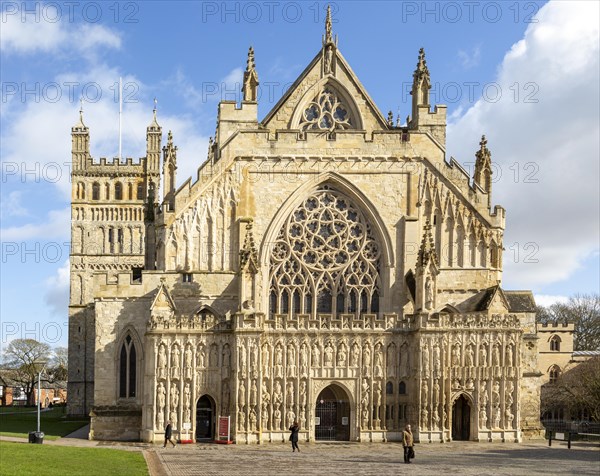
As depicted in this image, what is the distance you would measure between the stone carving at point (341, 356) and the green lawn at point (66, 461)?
35.6ft

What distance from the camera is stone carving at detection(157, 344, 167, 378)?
129 ft

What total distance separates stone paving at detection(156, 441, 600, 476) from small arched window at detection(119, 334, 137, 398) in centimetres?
596

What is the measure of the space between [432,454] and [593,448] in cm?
999

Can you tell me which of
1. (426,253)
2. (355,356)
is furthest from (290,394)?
(426,253)

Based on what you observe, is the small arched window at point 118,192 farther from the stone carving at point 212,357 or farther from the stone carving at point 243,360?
the stone carving at point 243,360

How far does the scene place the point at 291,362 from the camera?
131 ft

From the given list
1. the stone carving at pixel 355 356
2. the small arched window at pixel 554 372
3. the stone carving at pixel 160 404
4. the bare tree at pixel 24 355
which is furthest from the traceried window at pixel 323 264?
the bare tree at pixel 24 355

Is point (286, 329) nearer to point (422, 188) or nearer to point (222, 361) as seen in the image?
point (222, 361)

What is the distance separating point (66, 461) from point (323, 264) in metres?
18.4

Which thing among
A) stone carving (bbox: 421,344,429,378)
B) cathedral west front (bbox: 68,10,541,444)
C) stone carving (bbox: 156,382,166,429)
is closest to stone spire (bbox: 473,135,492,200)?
cathedral west front (bbox: 68,10,541,444)

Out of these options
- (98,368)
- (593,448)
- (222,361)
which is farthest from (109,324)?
(593,448)

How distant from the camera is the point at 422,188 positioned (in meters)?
44.1

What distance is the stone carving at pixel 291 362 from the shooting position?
3984 centimetres

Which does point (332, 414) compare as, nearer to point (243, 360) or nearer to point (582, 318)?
point (243, 360)
